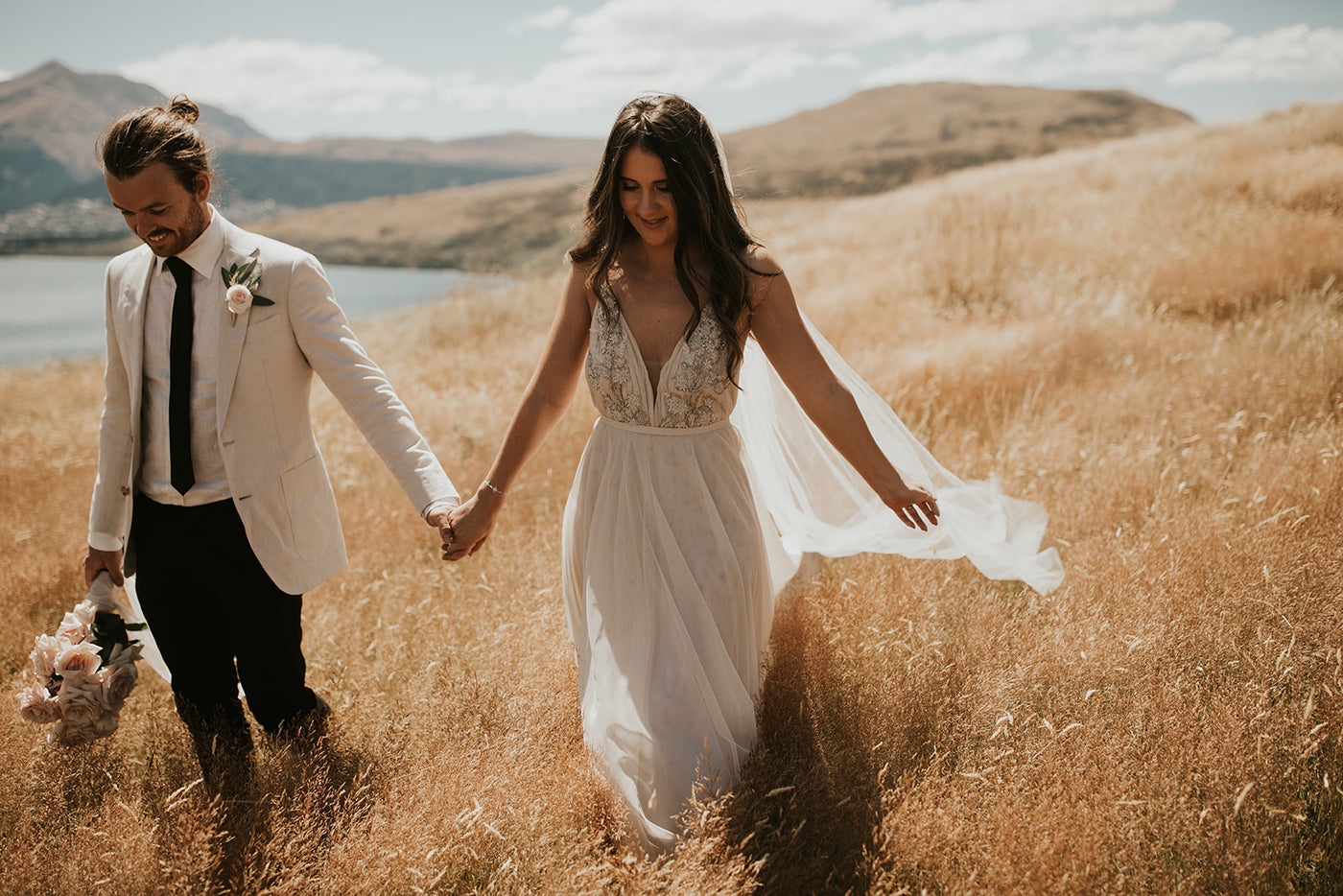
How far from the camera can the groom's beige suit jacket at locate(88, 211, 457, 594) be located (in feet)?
8.43

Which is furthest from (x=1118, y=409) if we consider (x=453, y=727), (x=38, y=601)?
(x=38, y=601)

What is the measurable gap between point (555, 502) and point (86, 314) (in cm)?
2143

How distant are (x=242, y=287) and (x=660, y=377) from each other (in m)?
1.42

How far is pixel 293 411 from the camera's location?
2.73 meters

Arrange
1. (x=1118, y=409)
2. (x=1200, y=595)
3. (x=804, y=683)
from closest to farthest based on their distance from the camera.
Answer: (x=804, y=683) < (x=1200, y=595) < (x=1118, y=409)

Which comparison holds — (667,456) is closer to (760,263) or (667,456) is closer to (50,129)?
(760,263)

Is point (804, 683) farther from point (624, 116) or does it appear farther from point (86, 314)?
point (86, 314)

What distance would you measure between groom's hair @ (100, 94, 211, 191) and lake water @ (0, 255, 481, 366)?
398 centimetres

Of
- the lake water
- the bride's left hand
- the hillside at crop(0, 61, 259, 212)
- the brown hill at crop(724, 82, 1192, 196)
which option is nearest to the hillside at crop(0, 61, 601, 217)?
the hillside at crop(0, 61, 259, 212)

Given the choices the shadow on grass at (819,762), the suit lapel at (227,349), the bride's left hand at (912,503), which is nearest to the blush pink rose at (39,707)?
the suit lapel at (227,349)

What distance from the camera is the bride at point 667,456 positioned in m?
2.61

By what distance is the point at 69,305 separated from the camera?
21.0 m

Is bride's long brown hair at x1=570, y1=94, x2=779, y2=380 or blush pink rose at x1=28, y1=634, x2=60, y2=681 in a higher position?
bride's long brown hair at x1=570, y1=94, x2=779, y2=380

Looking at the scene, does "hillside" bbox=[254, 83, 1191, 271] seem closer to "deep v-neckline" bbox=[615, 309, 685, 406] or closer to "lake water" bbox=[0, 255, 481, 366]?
"lake water" bbox=[0, 255, 481, 366]
